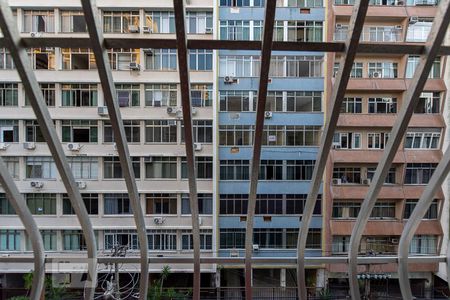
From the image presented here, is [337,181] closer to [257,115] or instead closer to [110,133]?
[257,115]

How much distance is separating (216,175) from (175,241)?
128cm

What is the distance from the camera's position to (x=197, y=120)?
4684mm

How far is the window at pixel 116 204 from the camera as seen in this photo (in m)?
4.93

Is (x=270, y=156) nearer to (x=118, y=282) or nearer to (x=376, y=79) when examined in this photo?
(x=376, y=79)

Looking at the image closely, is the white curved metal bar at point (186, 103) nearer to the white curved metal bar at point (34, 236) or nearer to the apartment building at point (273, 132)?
the apartment building at point (273, 132)

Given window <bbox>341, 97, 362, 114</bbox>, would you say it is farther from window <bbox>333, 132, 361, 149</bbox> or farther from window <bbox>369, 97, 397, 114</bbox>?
window <bbox>333, 132, 361, 149</bbox>

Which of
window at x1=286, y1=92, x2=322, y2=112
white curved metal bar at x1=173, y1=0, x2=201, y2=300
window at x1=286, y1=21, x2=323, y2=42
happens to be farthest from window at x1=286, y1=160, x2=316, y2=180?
white curved metal bar at x1=173, y1=0, x2=201, y2=300

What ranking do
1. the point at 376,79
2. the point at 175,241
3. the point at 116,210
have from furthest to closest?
the point at 175,241 < the point at 116,210 < the point at 376,79

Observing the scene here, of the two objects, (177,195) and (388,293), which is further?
(177,195)

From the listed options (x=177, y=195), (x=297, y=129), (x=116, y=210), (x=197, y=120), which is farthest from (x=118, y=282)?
(x=297, y=129)

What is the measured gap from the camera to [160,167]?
4.86m

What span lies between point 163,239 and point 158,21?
3.23m

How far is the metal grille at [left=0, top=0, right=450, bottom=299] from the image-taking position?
6.67ft

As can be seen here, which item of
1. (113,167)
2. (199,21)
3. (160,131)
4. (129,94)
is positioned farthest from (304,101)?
(113,167)
